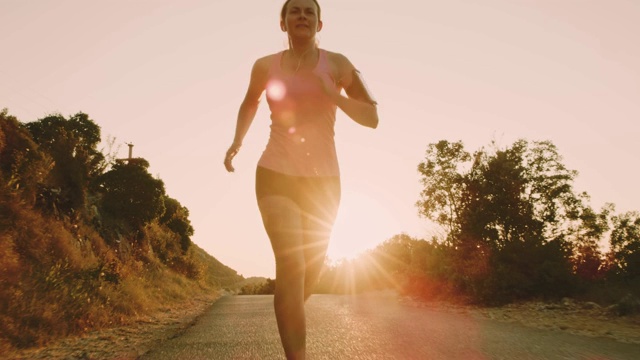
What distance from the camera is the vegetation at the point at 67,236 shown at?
6254 mm

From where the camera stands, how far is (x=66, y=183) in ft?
45.9

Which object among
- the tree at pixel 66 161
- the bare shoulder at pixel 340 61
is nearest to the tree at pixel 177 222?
the tree at pixel 66 161

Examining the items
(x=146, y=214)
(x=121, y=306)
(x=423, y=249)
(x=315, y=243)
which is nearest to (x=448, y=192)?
(x=423, y=249)

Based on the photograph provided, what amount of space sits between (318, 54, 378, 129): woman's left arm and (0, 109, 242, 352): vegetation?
13.3 ft

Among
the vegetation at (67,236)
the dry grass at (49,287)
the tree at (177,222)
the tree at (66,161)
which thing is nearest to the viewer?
the dry grass at (49,287)

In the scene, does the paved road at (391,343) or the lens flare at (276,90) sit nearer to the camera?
the lens flare at (276,90)

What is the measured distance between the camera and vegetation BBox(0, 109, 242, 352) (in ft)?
20.5

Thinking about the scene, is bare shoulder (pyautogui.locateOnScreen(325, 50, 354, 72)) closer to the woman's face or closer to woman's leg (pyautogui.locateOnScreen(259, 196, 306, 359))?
the woman's face

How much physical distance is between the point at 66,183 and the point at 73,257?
5.22 m

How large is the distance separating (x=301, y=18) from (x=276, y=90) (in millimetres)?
440

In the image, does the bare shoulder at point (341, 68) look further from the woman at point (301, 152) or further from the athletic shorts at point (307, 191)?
the athletic shorts at point (307, 191)

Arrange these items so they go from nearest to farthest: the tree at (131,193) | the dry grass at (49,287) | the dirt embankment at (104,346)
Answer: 1. the dirt embankment at (104,346)
2. the dry grass at (49,287)
3. the tree at (131,193)

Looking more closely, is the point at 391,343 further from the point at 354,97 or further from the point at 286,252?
the point at 354,97

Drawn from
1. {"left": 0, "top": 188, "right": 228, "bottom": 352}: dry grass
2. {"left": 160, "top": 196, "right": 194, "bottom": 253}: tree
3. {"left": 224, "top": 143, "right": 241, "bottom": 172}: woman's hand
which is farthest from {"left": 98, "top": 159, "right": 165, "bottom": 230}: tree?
{"left": 224, "top": 143, "right": 241, "bottom": 172}: woman's hand
